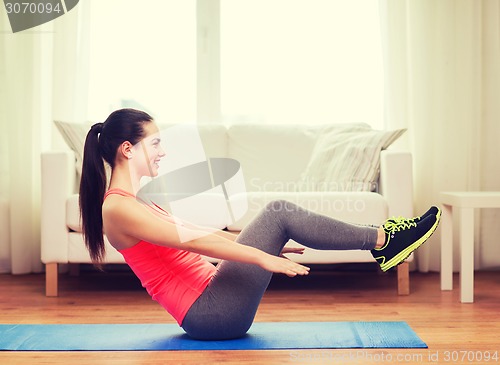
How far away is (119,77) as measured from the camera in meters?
4.22

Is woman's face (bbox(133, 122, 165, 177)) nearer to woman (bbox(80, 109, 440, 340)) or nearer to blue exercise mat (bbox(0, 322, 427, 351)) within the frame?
woman (bbox(80, 109, 440, 340))

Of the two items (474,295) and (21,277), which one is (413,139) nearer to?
(474,295)

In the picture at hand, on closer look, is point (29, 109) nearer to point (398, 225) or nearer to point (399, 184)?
point (399, 184)

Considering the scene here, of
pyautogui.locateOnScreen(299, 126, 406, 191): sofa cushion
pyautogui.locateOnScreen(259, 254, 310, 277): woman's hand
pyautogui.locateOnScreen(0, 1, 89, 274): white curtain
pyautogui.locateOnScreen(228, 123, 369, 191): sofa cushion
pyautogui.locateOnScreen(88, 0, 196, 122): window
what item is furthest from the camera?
pyautogui.locateOnScreen(88, 0, 196, 122): window

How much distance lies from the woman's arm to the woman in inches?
1.0

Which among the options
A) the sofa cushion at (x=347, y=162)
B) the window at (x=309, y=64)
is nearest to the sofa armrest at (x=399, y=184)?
the sofa cushion at (x=347, y=162)

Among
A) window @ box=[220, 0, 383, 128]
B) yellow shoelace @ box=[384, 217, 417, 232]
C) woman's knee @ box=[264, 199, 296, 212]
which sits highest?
window @ box=[220, 0, 383, 128]

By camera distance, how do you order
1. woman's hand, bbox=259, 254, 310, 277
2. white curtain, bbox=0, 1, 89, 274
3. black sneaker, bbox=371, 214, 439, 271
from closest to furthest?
1. woman's hand, bbox=259, 254, 310, 277
2. black sneaker, bbox=371, 214, 439, 271
3. white curtain, bbox=0, 1, 89, 274

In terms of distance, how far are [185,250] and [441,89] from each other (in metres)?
2.59

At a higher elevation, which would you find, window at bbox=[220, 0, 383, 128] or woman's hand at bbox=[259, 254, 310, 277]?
window at bbox=[220, 0, 383, 128]

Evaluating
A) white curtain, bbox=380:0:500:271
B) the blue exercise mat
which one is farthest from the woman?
white curtain, bbox=380:0:500:271

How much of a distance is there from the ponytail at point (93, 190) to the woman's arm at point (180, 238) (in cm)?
15

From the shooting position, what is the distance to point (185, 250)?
1987 millimetres

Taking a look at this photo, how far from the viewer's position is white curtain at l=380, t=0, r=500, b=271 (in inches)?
159
